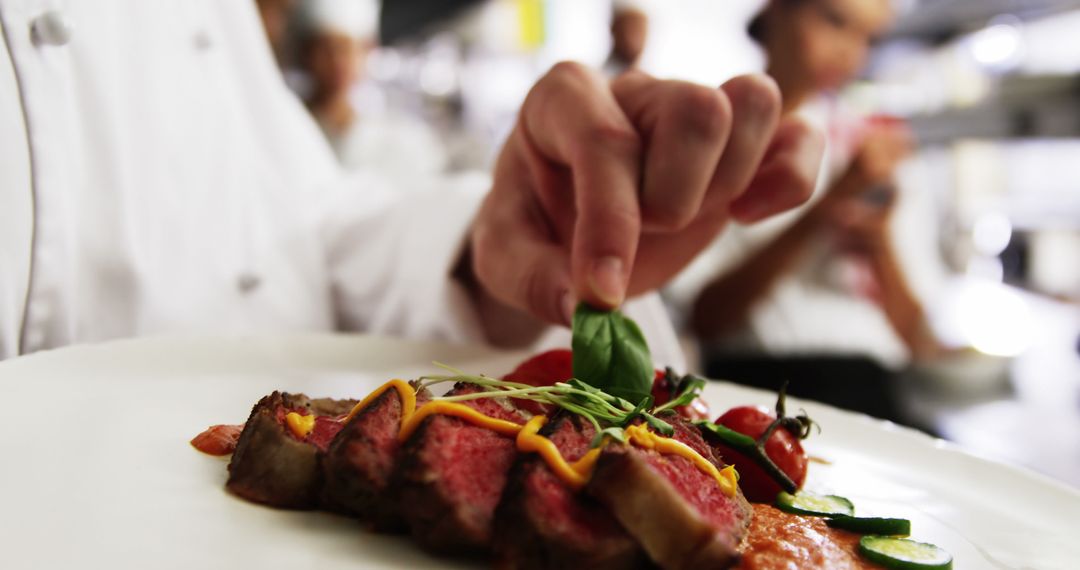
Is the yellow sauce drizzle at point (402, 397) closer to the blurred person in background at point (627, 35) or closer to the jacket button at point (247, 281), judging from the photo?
the jacket button at point (247, 281)

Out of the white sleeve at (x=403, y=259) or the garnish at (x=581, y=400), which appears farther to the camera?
the white sleeve at (x=403, y=259)

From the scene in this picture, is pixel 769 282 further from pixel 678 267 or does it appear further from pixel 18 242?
pixel 18 242

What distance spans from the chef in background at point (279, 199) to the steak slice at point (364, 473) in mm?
438

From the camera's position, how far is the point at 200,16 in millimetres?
1887

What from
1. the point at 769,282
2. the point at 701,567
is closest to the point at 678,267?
Answer: the point at 701,567

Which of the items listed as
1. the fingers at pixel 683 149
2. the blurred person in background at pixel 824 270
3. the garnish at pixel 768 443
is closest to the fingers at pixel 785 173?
the fingers at pixel 683 149

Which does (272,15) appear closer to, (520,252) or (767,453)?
(520,252)

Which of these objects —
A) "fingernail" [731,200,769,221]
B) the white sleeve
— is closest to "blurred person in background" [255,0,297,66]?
the white sleeve

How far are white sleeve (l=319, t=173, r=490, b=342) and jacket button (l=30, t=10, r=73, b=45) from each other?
0.88 metres

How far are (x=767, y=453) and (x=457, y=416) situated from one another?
20.4 inches

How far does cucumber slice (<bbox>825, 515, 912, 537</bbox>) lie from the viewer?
987mm

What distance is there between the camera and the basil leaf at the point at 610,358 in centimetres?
117

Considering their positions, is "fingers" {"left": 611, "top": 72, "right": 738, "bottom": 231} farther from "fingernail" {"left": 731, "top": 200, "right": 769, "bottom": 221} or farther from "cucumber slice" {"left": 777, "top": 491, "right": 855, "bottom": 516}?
"cucumber slice" {"left": 777, "top": 491, "right": 855, "bottom": 516}

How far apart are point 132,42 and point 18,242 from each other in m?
0.61
